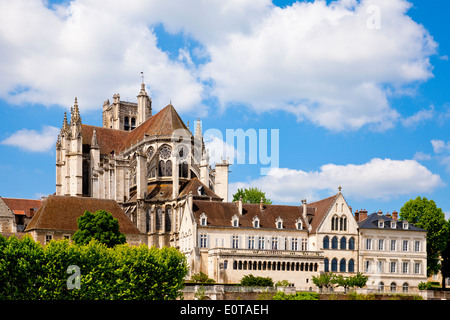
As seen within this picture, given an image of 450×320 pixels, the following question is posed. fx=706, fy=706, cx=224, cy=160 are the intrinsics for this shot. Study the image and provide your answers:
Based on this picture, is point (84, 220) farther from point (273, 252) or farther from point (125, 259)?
point (273, 252)

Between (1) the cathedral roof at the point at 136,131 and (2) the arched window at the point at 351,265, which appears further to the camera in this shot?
(1) the cathedral roof at the point at 136,131

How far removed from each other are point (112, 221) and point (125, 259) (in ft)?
43.3

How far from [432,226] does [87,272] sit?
4525cm

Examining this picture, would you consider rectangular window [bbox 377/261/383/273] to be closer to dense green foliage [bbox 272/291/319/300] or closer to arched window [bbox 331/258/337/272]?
arched window [bbox 331/258/337/272]

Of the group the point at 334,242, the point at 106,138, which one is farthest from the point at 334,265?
the point at 106,138

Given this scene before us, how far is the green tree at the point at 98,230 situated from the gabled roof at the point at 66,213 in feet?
20.0

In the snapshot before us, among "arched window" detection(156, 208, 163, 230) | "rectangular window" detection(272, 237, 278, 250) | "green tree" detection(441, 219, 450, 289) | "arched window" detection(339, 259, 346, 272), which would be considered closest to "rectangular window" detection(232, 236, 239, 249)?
"rectangular window" detection(272, 237, 278, 250)

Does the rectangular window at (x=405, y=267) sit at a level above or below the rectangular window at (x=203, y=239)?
below

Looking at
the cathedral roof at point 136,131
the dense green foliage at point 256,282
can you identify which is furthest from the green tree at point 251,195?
the dense green foliage at point 256,282

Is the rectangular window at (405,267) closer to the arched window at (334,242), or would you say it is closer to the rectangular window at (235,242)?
the arched window at (334,242)

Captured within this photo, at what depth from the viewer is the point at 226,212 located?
72125 mm

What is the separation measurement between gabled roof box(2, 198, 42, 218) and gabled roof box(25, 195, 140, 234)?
17.6 metres

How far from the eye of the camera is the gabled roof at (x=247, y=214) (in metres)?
71.2

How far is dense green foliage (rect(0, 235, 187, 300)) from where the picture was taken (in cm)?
4969
